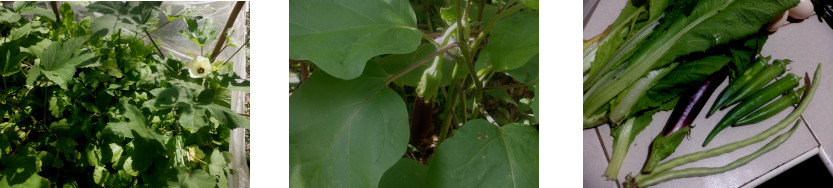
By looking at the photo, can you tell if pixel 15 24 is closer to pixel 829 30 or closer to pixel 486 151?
pixel 486 151

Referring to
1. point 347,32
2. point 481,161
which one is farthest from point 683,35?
point 347,32

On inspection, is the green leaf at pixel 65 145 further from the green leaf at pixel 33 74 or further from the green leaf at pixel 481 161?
the green leaf at pixel 481 161

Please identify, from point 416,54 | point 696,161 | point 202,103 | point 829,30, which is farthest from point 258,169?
point 829,30

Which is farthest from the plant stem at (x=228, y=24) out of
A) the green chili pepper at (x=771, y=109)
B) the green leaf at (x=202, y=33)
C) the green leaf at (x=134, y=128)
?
the green chili pepper at (x=771, y=109)

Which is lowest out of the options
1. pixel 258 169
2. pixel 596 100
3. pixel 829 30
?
pixel 258 169

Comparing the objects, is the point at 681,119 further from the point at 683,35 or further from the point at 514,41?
the point at 514,41

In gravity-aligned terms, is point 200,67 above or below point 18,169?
above

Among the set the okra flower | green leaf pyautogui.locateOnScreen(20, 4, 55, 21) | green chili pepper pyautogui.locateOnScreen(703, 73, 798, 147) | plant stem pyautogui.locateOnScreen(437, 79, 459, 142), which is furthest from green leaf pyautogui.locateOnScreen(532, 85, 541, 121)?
green leaf pyautogui.locateOnScreen(20, 4, 55, 21)

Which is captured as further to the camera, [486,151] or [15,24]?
[15,24]
